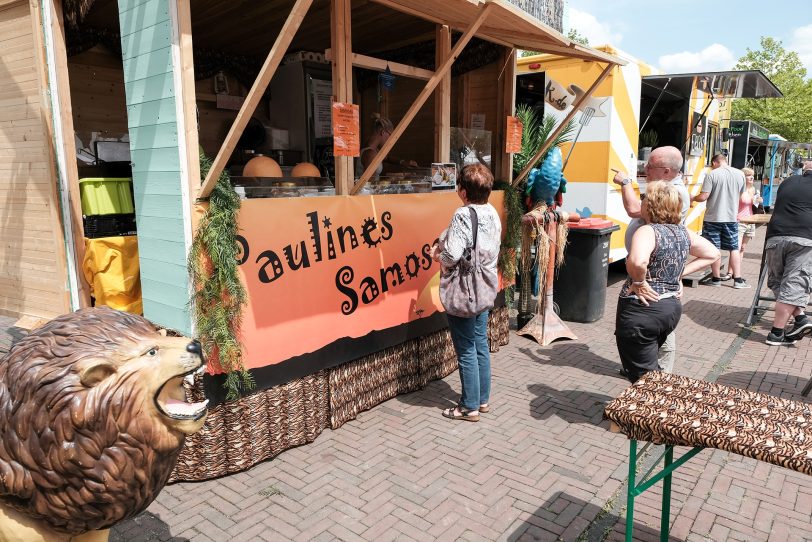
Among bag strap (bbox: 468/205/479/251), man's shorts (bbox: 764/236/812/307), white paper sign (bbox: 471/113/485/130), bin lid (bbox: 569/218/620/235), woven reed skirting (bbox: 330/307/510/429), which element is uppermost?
white paper sign (bbox: 471/113/485/130)

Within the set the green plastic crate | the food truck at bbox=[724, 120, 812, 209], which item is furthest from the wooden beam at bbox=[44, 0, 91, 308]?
the food truck at bbox=[724, 120, 812, 209]

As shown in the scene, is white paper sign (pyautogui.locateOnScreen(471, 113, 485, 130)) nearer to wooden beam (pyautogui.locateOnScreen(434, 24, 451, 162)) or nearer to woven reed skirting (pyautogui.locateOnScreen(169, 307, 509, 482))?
wooden beam (pyautogui.locateOnScreen(434, 24, 451, 162))

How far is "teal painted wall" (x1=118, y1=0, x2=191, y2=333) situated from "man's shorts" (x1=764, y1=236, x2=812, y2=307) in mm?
6047

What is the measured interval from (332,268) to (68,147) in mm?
2153

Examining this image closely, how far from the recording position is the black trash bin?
6.64m

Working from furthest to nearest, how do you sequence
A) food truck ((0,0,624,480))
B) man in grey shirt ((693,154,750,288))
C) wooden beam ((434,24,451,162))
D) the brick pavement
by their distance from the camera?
man in grey shirt ((693,154,750,288)), wooden beam ((434,24,451,162)), food truck ((0,0,624,480)), the brick pavement

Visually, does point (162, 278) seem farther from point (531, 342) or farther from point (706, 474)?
point (531, 342)

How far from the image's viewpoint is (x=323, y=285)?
3861mm

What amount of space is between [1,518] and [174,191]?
2.03m

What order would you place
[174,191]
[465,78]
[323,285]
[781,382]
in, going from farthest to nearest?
[465,78]
[781,382]
[323,285]
[174,191]

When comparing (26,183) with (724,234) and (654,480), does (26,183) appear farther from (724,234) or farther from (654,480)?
(724,234)

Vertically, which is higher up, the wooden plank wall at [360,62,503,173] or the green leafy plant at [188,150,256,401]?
the wooden plank wall at [360,62,503,173]

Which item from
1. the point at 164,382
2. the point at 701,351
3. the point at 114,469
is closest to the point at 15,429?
the point at 114,469

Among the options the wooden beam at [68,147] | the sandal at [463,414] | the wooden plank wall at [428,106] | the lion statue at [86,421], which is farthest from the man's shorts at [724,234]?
the lion statue at [86,421]
